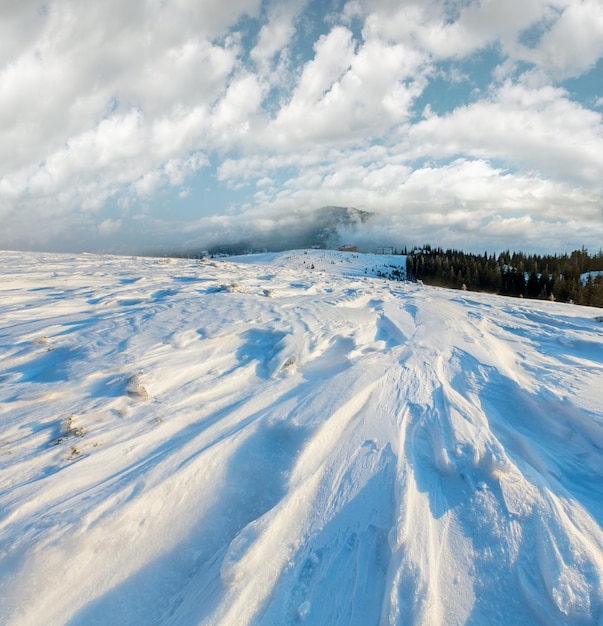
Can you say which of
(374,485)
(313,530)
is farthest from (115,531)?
(374,485)

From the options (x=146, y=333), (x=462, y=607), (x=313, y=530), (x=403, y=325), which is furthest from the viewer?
(x=403, y=325)

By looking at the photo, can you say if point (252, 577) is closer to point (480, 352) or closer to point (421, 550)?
point (421, 550)

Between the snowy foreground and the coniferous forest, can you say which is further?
the coniferous forest

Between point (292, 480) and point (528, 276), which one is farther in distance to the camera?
point (528, 276)

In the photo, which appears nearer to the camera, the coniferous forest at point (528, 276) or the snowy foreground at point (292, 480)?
the snowy foreground at point (292, 480)
